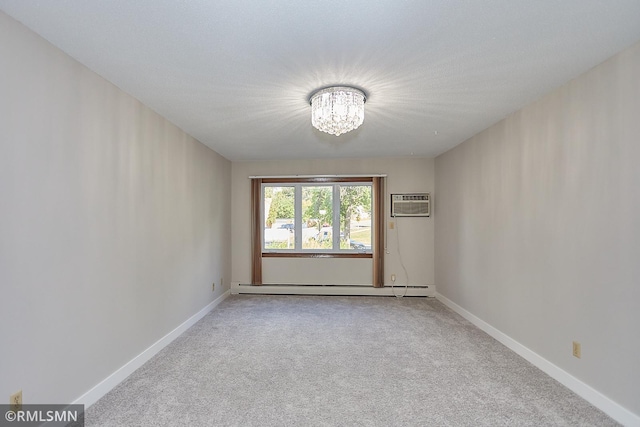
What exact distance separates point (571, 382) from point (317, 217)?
3780 millimetres

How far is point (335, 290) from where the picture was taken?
5.09 m

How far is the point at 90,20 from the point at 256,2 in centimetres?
92

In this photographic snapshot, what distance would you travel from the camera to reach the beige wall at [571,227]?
1857 millimetres

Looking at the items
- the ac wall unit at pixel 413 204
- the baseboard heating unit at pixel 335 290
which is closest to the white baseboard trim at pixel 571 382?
the baseboard heating unit at pixel 335 290

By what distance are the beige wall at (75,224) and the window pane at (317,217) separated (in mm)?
2410

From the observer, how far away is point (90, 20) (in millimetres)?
1565

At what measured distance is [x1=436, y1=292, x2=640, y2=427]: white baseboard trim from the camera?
1858 mm

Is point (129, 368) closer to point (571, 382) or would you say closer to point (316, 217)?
point (316, 217)

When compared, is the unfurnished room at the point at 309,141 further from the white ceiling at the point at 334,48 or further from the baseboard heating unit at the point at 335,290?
the baseboard heating unit at the point at 335,290

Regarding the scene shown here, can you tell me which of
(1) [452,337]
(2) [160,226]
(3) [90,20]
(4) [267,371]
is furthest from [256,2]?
(1) [452,337]

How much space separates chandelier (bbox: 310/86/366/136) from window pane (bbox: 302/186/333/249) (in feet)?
9.26

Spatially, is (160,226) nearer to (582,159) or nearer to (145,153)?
(145,153)

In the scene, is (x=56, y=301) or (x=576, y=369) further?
(x=576, y=369)

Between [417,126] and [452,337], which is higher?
[417,126]
